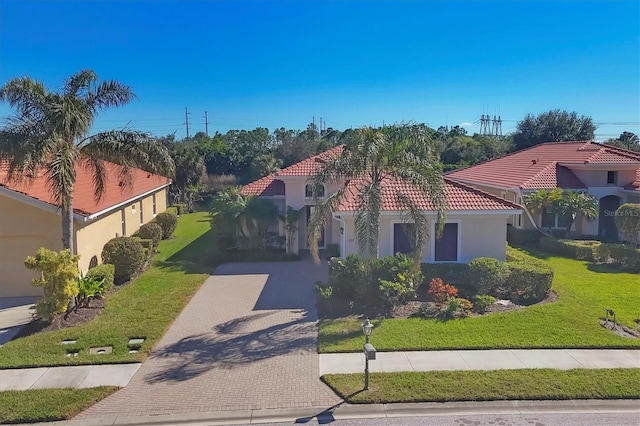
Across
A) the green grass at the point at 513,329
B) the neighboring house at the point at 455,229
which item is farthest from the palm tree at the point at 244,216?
the green grass at the point at 513,329

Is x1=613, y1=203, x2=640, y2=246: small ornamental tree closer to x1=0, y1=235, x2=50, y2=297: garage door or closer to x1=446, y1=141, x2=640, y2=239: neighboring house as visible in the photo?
x1=446, y1=141, x2=640, y2=239: neighboring house

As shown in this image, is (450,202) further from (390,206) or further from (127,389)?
(127,389)

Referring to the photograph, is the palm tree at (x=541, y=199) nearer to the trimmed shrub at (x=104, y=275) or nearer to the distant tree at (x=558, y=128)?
the trimmed shrub at (x=104, y=275)

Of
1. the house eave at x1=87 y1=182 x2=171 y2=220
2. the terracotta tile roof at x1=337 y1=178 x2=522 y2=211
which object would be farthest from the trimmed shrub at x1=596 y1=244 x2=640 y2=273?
the house eave at x1=87 y1=182 x2=171 y2=220

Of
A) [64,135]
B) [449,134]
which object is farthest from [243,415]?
[449,134]

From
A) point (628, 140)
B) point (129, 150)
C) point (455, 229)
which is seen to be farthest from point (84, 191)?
point (628, 140)
